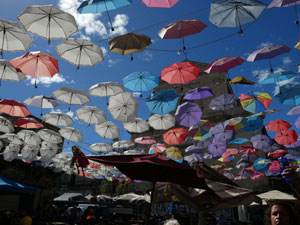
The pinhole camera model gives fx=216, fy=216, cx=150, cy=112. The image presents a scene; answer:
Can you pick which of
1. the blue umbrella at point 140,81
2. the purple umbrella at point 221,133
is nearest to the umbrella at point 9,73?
the blue umbrella at point 140,81

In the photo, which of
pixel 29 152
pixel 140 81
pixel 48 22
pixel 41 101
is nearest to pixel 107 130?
pixel 41 101

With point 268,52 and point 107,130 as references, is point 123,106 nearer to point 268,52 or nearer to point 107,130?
point 107,130

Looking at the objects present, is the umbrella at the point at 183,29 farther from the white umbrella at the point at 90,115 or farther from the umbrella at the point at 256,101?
the white umbrella at the point at 90,115

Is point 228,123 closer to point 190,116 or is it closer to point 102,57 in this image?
point 190,116

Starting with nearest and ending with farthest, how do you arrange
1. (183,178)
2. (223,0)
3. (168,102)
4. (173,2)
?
(183,178)
(173,2)
(223,0)
(168,102)

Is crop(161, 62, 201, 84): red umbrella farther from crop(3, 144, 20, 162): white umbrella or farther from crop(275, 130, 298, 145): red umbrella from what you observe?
crop(3, 144, 20, 162): white umbrella

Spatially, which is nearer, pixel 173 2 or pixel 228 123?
pixel 173 2

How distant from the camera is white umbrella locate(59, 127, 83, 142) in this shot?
1616cm

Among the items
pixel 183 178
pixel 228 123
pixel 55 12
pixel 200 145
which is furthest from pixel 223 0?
pixel 200 145

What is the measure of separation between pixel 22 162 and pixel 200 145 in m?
18.4

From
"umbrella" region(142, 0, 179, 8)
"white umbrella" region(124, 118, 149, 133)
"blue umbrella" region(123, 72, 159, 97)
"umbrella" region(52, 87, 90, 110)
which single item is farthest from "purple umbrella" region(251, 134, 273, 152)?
"umbrella" region(142, 0, 179, 8)

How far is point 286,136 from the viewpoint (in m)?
15.0

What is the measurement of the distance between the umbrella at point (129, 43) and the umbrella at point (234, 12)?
7.93ft

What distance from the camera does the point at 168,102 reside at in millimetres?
11875
